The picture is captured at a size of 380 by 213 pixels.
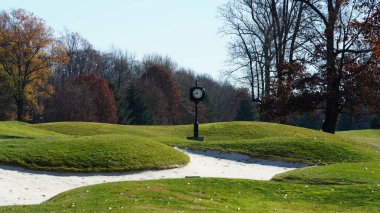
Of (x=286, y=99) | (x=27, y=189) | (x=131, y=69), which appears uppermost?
(x=131, y=69)

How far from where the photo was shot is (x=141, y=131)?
27.9m

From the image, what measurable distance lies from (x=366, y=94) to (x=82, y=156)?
20.9m

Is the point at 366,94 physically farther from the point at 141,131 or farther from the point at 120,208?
the point at 120,208

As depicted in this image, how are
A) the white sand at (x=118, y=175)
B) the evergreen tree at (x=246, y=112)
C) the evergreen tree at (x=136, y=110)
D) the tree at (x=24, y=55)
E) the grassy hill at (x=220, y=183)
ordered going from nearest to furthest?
1. the grassy hill at (x=220, y=183)
2. the white sand at (x=118, y=175)
3. the tree at (x=24, y=55)
4. the evergreen tree at (x=136, y=110)
5. the evergreen tree at (x=246, y=112)

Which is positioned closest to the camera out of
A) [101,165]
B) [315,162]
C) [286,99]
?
[101,165]

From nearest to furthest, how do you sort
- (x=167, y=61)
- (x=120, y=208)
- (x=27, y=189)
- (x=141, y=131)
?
1. (x=120, y=208)
2. (x=27, y=189)
3. (x=141, y=131)
4. (x=167, y=61)

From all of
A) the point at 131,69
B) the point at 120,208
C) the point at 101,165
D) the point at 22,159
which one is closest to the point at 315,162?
the point at 101,165

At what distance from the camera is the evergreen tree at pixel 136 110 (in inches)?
2628

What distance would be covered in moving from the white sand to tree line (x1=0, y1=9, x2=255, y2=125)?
23.1 meters

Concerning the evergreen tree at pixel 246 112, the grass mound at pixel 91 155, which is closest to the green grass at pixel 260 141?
the grass mound at pixel 91 155

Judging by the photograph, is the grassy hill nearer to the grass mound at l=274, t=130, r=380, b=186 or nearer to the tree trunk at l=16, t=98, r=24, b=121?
the grass mound at l=274, t=130, r=380, b=186

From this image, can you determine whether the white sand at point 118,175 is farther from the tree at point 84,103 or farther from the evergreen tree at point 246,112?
the evergreen tree at point 246,112

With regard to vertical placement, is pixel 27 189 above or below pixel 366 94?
below

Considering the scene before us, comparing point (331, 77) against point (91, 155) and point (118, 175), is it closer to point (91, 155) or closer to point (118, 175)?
point (91, 155)
